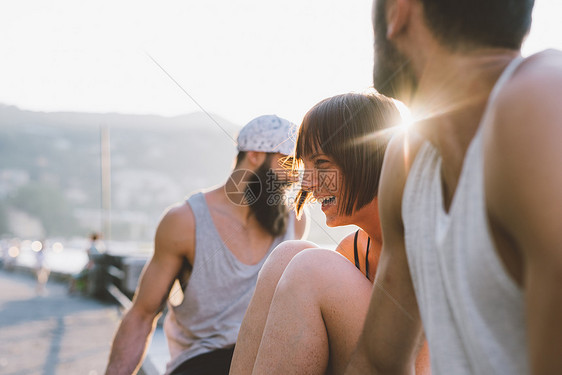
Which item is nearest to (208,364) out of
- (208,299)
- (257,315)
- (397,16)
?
(208,299)

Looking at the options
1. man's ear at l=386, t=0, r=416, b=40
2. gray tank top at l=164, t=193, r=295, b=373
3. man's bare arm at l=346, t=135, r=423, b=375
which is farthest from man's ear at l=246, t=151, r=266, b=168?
man's ear at l=386, t=0, r=416, b=40

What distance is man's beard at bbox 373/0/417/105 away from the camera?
1.01m

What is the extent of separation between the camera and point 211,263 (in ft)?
7.39

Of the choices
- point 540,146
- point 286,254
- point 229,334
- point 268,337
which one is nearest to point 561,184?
point 540,146

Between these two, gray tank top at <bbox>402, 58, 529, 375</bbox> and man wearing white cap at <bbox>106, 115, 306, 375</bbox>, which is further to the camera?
man wearing white cap at <bbox>106, 115, 306, 375</bbox>

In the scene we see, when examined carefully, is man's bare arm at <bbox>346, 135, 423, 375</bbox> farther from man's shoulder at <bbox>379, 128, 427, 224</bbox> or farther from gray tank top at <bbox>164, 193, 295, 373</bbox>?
gray tank top at <bbox>164, 193, 295, 373</bbox>

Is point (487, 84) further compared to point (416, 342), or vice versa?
point (416, 342)

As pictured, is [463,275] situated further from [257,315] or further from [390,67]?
[257,315]

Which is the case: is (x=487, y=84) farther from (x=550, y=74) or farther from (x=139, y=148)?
(x=139, y=148)

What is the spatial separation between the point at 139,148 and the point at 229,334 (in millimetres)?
145096

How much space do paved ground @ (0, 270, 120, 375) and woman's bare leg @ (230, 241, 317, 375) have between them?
3878 millimetres

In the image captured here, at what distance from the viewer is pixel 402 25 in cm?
98

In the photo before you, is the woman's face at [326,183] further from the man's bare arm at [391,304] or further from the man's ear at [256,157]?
the man's bare arm at [391,304]

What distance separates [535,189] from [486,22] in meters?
0.38
